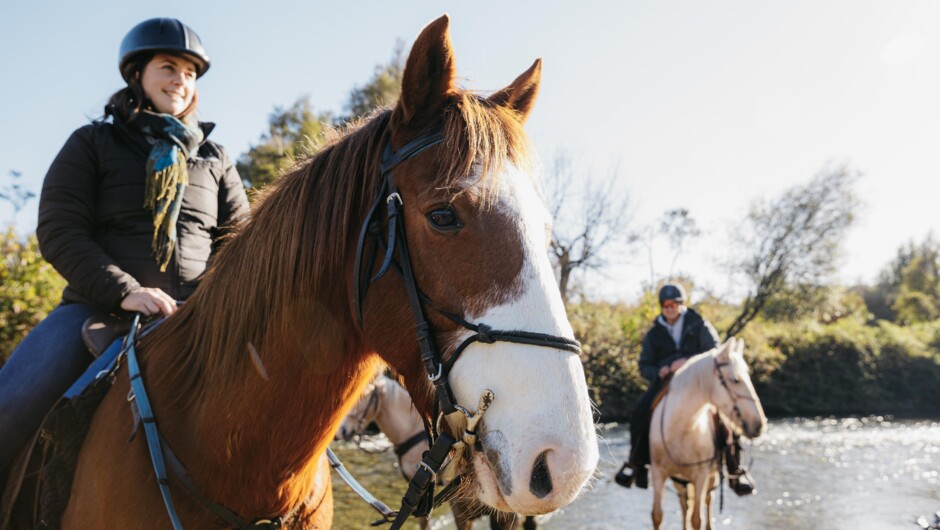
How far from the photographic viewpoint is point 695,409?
275 inches

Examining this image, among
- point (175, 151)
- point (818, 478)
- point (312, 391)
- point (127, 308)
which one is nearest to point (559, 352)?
point (312, 391)

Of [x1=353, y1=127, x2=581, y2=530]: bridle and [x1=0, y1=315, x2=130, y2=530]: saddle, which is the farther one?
[x1=0, y1=315, x2=130, y2=530]: saddle

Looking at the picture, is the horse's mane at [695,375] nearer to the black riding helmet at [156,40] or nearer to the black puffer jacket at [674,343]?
the black puffer jacket at [674,343]

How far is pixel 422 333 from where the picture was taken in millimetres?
1377

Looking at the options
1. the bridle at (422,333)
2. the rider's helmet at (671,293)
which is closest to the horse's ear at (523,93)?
the bridle at (422,333)

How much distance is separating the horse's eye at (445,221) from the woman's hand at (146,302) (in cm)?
118

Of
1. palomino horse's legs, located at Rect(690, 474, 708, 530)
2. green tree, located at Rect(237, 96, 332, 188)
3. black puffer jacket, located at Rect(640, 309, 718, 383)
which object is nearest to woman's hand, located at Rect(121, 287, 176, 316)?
palomino horse's legs, located at Rect(690, 474, 708, 530)

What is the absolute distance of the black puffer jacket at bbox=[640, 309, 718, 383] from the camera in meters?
8.22

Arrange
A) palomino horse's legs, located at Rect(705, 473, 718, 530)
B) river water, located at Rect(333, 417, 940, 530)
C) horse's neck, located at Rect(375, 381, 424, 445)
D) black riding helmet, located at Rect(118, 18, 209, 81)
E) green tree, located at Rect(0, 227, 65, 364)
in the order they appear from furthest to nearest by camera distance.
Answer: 1. green tree, located at Rect(0, 227, 65, 364)
2. river water, located at Rect(333, 417, 940, 530)
3. palomino horse's legs, located at Rect(705, 473, 718, 530)
4. horse's neck, located at Rect(375, 381, 424, 445)
5. black riding helmet, located at Rect(118, 18, 209, 81)

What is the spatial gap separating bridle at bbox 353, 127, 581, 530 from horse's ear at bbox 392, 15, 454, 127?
0.29 ft

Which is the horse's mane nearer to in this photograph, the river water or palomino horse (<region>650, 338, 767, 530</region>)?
palomino horse (<region>650, 338, 767, 530</region>)

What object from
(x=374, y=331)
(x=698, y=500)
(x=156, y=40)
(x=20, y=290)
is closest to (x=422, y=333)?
(x=374, y=331)

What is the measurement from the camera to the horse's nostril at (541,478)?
1179 mm

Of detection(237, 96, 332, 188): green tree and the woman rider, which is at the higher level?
detection(237, 96, 332, 188): green tree
